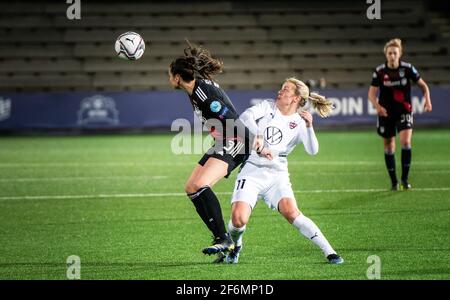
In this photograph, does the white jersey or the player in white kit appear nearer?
the player in white kit

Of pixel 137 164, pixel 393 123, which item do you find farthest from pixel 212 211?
pixel 137 164

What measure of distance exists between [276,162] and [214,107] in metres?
0.74

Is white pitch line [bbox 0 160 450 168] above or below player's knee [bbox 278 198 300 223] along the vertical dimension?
above

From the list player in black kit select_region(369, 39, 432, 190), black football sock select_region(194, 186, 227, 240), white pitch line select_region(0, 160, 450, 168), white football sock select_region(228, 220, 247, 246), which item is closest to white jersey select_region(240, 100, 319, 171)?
black football sock select_region(194, 186, 227, 240)

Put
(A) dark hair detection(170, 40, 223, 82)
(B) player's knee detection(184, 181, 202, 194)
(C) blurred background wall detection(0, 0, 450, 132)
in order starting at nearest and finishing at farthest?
(B) player's knee detection(184, 181, 202, 194), (A) dark hair detection(170, 40, 223, 82), (C) blurred background wall detection(0, 0, 450, 132)

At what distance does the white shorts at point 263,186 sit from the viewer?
7.81 metres

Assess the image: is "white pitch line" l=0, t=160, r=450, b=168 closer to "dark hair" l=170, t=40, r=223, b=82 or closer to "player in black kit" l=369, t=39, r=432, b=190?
"player in black kit" l=369, t=39, r=432, b=190

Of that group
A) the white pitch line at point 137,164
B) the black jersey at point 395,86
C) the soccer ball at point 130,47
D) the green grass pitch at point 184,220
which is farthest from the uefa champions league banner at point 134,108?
the soccer ball at point 130,47

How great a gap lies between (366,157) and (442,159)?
1520 millimetres

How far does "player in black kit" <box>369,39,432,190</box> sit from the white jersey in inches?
212

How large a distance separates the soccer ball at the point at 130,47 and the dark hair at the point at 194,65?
87 cm

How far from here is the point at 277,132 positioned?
→ 8.04m

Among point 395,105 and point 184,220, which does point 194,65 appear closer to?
point 184,220

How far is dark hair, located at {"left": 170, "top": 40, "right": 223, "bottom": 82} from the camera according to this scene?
8.03m
